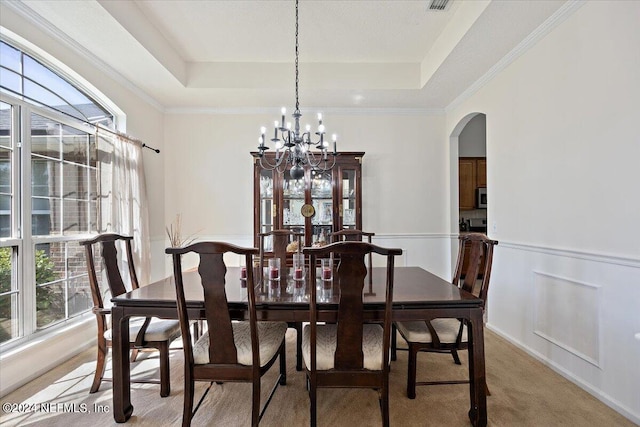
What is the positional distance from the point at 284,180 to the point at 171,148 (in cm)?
163

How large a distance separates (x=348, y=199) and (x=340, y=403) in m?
2.37

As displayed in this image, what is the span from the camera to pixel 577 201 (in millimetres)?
2178

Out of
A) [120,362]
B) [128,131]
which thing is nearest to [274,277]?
[120,362]

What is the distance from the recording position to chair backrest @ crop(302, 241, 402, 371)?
149cm

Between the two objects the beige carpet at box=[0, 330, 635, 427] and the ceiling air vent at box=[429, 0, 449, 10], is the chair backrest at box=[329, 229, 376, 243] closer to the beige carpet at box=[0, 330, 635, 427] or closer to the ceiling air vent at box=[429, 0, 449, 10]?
the beige carpet at box=[0, 330, 635, 427]

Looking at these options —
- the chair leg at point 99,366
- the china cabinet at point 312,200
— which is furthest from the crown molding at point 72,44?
the chair leg at point 99,366

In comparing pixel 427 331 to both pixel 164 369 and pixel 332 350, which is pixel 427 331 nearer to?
pixel 332 350

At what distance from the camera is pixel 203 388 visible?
215 cm

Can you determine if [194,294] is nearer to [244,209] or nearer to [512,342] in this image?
[244,209]

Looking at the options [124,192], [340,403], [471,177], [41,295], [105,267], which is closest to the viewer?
[340,403]

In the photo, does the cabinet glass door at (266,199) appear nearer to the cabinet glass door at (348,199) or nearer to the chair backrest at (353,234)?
the cabinet glass door at (348,199)

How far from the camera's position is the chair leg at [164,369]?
195 centimetres

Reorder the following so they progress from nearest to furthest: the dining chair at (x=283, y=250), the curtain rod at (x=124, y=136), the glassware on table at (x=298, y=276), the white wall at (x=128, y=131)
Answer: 1. the glassware on table at (x=298, y=276)
2. the white wall at (x=128, y=131)
3. the dining chair at (x=283, y=250)
4. the curtain rod at (x=124, y=136)

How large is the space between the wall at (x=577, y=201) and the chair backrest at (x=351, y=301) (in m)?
1.48
